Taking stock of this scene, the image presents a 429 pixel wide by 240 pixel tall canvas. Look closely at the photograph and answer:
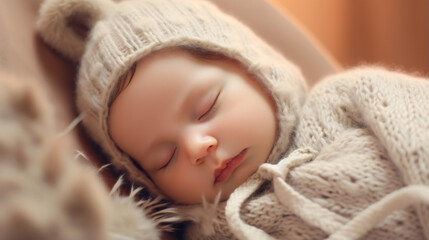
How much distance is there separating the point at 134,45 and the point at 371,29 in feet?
4.78

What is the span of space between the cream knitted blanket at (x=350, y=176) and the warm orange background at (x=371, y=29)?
3.77 feet

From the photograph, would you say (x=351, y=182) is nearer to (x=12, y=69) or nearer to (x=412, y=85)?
(x=412, y=85)

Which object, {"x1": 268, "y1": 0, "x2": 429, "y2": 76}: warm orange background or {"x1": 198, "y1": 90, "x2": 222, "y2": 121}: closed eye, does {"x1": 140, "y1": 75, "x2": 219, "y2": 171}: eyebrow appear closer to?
{"x1": 198, "y1": 90, "x2": 222, "y2": 121}: closed eye

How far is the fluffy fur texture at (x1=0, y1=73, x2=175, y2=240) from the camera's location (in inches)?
12.5

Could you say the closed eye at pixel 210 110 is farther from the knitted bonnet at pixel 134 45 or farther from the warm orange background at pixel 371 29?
the warm orange background at pixel 371 29

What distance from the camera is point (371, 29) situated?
1898mm

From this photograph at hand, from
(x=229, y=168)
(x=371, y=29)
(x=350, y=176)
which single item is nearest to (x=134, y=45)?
(x=229, y=168)

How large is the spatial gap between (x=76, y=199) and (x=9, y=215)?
1.9 inches

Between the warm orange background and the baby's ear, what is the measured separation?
1.11 meters

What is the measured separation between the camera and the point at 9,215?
1.03ft

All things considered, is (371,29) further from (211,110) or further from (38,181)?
(38,181)

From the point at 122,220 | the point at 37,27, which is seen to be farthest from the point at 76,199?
the point at 37,27

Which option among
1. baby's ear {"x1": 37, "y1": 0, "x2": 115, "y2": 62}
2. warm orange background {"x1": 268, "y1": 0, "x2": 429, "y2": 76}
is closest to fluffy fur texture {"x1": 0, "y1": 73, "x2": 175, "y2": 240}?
baby's ear {"x1": 37, "y1": 0, "x2": 115, "y2": 62}


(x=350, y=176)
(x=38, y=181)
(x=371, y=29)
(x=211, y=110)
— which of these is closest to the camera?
(x=38, y=181)
